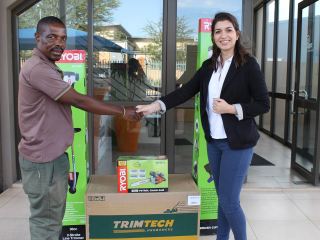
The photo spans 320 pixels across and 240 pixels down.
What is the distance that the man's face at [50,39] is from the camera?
1.75 metres

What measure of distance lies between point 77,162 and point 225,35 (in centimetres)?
139

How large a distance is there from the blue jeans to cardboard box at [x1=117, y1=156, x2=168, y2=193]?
1.09ft

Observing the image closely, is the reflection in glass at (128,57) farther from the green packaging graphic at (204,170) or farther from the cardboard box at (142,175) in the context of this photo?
the cardboard box at (142,175)

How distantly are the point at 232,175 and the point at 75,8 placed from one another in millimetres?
2665

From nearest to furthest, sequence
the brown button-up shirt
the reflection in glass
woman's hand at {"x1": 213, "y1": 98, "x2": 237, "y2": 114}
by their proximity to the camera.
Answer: the brown button-up shirt → woman's hand at {"x1": 213, "y1": 98, "x2": 237, "y2": 114} → the reflection in glass

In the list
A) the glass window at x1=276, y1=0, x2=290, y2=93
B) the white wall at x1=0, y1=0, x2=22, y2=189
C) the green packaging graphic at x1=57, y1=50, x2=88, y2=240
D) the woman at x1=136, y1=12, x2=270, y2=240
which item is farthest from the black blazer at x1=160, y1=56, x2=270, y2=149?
the glass window at x1=276, y1=0, x2=290, y2=93

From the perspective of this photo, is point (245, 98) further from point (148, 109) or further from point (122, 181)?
point (122, 181)

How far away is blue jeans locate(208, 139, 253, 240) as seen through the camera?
6.69 ft

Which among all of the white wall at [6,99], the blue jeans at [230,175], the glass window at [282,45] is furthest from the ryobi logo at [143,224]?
the glass window at [282,45]

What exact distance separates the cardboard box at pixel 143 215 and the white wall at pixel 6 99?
1881mm

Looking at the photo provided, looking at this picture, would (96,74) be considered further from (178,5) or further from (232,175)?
(232,175)

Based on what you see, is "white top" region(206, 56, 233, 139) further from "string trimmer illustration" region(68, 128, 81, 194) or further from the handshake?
Result: "string trimmer illustration" region(68, 128, 81, 194)

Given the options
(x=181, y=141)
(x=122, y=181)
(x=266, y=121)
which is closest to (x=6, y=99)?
(x=181, y=141)

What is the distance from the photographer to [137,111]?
2.22 m
